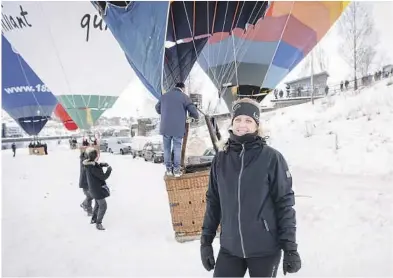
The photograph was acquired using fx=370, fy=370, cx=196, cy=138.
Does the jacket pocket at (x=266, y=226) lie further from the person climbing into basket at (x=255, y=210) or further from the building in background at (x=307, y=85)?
the building in background at (x=307, y=85)

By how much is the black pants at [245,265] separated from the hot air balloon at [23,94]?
12573 mm

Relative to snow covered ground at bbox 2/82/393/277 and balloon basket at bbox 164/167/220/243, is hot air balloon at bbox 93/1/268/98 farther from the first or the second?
snow covered ground at bbox 2/82/393/277

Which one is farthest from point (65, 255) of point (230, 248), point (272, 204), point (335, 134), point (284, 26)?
point (335, 134)

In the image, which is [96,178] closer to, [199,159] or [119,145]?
[199,159]

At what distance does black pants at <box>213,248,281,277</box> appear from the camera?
1746 mm

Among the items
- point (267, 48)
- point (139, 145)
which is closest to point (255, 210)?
point (267, 48)

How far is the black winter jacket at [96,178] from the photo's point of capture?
3.98 metres

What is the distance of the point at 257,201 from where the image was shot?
1.74m

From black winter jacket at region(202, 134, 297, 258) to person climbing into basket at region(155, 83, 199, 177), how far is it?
1.69 meters

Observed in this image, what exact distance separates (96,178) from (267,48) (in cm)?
498

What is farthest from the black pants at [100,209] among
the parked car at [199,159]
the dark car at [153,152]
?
the dark car at [153,152]

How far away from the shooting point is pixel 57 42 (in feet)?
32.6

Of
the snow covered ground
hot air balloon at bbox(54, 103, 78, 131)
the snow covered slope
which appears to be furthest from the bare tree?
hot air balloon at bbox(54, 103, 78, 131)

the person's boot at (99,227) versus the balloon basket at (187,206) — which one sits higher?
the balloon basket at (187,206)
